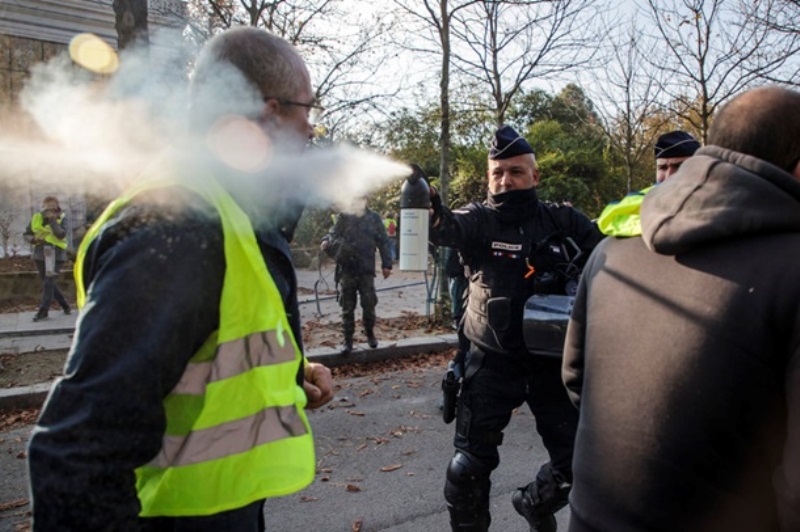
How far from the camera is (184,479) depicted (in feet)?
4.00

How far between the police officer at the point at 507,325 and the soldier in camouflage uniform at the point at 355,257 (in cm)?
409

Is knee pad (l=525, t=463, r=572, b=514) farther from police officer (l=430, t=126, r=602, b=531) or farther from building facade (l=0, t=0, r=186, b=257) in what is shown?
building facade (l=0, t=0, r=186, b=257)

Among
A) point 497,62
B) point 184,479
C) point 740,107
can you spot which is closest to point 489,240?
point 740,107

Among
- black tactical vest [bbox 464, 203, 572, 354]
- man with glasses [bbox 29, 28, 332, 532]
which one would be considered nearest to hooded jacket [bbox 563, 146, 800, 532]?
man with glasses [bbox 29, 28, 332, 532]

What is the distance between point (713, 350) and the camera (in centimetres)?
129

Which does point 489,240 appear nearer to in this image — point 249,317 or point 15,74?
point 249,317

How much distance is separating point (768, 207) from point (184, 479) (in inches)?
54.7

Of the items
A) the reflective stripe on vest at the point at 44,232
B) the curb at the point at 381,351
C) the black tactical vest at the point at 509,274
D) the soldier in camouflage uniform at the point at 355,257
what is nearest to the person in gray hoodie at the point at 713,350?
the black tactical vest at the point at 509,274

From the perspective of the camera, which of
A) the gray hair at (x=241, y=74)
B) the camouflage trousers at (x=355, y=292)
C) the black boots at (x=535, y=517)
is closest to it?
the gray hair at (x=241, y=74)

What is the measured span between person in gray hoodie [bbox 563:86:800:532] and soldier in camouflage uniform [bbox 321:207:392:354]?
19.4 ft

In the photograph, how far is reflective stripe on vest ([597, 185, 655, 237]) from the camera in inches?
64.8

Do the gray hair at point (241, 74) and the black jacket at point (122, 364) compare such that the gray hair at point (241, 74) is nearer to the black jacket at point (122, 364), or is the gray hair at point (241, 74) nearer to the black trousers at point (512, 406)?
the black jacket at point (122, 364)

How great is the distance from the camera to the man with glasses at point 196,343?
101 centimetres

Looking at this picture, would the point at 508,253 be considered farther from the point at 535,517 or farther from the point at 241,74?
the point at 241,74
